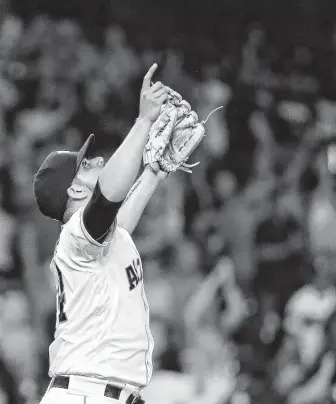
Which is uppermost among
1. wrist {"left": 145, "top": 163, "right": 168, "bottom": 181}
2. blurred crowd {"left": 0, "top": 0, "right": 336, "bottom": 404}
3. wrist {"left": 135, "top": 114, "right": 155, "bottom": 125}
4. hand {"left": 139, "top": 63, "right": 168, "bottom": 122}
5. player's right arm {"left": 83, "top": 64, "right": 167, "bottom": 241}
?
hand {"left": 139, "top": 63, "right": 168, "bottom": 122}

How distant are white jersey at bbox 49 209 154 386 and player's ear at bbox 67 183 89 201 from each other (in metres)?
0.19

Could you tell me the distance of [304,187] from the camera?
20.7ft

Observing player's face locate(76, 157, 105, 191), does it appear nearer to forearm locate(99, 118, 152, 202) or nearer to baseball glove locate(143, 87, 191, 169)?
baseball glove locate(143, 87, 191, 169)

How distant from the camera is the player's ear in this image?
269 cm

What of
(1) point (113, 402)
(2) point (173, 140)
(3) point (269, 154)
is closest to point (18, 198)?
(3) point (269, 154)

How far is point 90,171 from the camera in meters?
2.77

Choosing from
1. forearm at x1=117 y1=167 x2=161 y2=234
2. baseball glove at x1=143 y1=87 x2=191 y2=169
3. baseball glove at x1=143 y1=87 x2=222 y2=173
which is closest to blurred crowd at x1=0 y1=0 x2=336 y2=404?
forearm at x1=117 y1=167 x2=161 y2=234

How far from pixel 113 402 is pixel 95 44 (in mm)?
4416

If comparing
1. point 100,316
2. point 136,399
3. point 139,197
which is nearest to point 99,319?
point 100,316

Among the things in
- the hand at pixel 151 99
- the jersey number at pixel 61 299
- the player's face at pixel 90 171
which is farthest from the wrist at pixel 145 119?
the jersey number at pixel 61 299

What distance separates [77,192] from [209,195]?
11.8ft

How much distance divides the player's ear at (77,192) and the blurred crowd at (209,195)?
2918mm

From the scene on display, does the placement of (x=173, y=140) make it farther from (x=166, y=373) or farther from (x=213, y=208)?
(x=213, y=208)

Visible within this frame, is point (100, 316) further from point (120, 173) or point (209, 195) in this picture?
point (209, 195)
